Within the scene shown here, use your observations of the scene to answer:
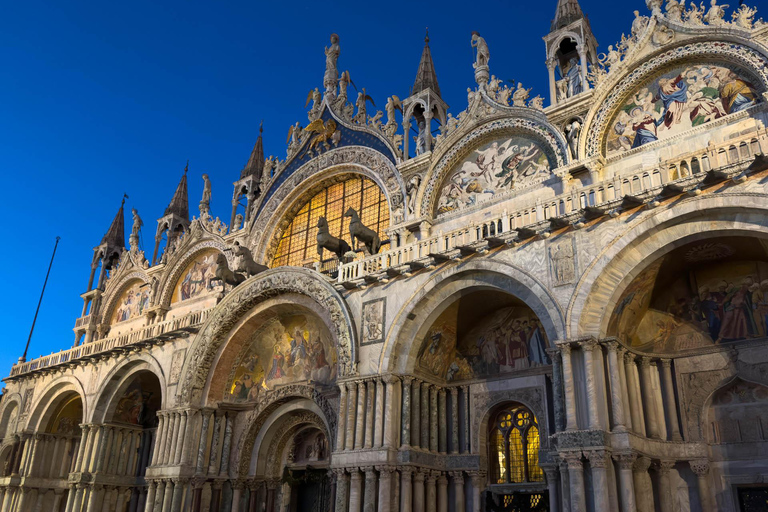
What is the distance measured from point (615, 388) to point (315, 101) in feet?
53.3

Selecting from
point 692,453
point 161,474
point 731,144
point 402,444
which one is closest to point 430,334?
point 402,444

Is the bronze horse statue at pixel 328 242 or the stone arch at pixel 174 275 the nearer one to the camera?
the bronze horse statue at pixel 328 242

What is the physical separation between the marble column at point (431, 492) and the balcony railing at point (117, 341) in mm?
9263

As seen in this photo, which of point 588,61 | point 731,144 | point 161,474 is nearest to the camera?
point 731,144

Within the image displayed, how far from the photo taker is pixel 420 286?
15102 mm

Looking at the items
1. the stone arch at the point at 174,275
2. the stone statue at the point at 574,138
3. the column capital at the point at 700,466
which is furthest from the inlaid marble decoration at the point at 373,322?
the stone arch at the point at 174,275

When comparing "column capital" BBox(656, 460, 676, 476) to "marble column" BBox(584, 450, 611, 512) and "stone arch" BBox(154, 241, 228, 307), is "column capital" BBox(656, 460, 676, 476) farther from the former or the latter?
"stone arch" BBox(154, 241, 228, 307)

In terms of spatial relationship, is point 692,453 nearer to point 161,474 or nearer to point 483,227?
point 483,227

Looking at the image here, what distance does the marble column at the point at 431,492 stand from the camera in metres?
14.4

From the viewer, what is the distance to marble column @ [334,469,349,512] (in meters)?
14.4

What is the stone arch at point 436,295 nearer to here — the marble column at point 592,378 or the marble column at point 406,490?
the marble column at point 592,378

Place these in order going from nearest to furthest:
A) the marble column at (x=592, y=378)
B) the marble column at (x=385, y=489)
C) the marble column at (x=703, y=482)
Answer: the marble column at (x=592, y=378)
the marble column at (x=703, y=482)
the marble column at (x=385, y=489)

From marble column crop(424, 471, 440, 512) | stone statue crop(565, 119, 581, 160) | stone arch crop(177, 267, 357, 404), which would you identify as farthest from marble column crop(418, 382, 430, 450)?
stone statue crop(565, 119, 581, 160)

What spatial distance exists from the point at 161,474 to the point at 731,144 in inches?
671
